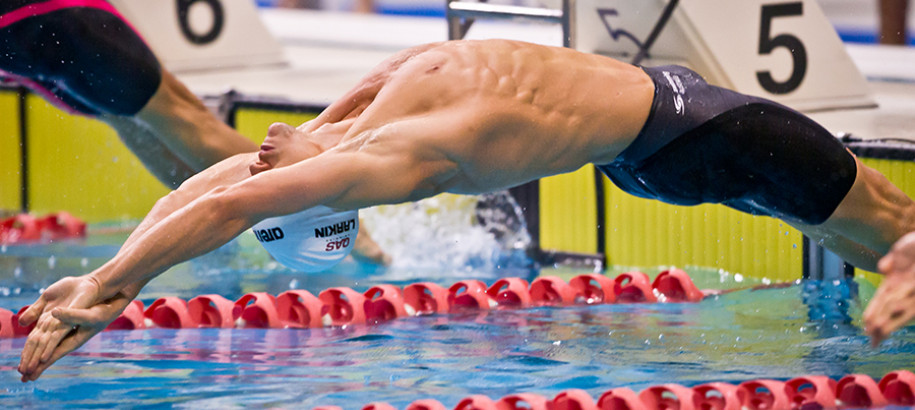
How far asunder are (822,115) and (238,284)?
8.12ft

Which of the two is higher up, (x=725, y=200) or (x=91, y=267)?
(x=725, y=200)

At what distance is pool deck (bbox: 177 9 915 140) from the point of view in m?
5.04

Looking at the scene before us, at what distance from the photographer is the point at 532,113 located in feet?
9.84

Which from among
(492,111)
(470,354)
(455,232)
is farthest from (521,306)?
(492,111)

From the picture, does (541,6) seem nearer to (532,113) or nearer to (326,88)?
(326,88)

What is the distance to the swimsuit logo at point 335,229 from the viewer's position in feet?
9.89

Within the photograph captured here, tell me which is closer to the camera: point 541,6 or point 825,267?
point 825,267

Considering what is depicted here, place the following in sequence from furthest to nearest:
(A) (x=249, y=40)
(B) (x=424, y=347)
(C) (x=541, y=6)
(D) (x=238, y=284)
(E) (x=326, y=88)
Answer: (A) (x=249, y=40) → (E) (x=326, y=88) → (C) (x=541, y=6) → (D) (x=238, y=284) → (B) (x=424, y=347)

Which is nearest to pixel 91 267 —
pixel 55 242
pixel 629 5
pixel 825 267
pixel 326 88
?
pixel 55 242

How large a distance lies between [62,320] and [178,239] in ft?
0.96

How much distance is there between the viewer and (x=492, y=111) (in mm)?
2939

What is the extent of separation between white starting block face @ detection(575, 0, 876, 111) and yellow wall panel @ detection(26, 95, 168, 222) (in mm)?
2418

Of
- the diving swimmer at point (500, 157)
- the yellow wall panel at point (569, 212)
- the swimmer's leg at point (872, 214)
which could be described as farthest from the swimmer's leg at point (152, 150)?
the swimmer's leg at point (872, 214)

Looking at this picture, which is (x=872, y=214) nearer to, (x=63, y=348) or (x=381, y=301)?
(x=381, y=301)
